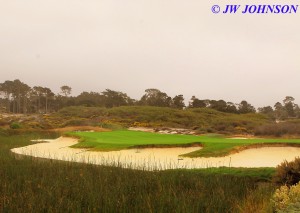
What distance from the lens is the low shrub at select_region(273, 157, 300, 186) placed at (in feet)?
25.7

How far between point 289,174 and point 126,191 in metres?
3.72

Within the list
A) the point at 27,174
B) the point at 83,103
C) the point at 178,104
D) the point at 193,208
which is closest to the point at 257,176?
the point at 193,208

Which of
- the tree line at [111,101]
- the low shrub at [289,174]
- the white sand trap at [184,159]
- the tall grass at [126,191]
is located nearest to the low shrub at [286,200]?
the tall grass at [126,191]

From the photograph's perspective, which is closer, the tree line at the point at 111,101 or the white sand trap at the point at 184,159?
the white sand trap at the point at 184,159

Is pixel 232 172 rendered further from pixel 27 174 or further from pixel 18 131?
pixel 18 131

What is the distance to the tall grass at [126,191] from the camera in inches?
A: 218

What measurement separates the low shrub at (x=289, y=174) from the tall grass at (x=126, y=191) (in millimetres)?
507

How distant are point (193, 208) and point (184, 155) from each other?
390 inches

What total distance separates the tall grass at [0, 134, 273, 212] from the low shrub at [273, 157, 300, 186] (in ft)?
1.66

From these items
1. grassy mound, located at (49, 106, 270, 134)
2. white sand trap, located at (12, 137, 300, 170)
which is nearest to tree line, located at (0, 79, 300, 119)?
grassy mound, located at (49, 106, 270, 134)

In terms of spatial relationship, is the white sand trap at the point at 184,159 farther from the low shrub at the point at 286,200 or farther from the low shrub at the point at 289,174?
the low shrub at the point at 286,200

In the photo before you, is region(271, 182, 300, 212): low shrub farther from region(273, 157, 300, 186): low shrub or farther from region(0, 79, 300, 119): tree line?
region(0, 79, 300, 119): tree line

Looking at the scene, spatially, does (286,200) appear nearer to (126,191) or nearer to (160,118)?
(126,191)

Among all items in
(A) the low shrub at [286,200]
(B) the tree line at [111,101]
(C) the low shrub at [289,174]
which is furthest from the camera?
(B) the tree line at [111,101]
